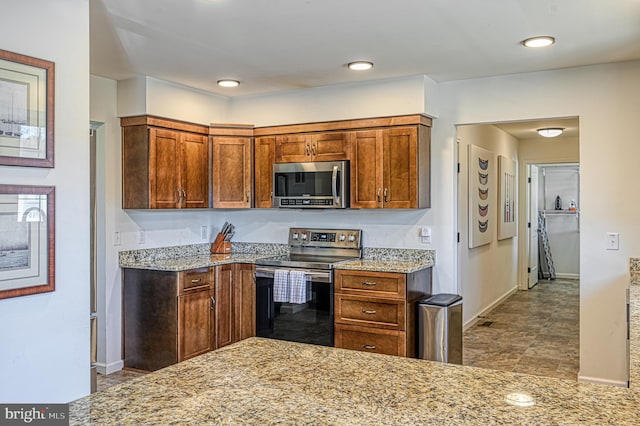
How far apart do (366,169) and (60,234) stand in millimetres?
2525

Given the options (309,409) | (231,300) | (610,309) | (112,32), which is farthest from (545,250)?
(309,409)

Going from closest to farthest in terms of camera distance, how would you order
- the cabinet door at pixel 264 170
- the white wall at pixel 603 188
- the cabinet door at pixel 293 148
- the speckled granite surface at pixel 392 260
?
1. the white wall at pixel 603 188
2. the speckled granite surface at pixel 392 260
3. the cabinet door at pixel 293 148
4. the cabinet door at pixel 264 170

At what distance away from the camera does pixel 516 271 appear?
823 centimetres

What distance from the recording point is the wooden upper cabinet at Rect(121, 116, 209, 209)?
428cm

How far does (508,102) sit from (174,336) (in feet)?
10.4

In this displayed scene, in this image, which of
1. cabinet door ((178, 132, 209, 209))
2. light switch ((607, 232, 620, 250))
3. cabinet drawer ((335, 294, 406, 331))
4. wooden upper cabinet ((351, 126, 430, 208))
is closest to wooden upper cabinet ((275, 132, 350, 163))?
wooden upper cabinet ((351, 126, 430, 208))

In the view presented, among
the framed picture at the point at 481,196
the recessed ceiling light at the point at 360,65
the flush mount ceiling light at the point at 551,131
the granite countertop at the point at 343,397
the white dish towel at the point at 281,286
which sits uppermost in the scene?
the recessed ceiling light at the point at 360,65

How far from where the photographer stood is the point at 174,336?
162 inches

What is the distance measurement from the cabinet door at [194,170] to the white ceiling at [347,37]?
0.58 metres

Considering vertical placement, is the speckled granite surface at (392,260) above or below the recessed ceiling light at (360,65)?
below

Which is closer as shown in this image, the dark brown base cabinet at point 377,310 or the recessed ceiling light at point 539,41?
the recessed ceiling light at point 539,41

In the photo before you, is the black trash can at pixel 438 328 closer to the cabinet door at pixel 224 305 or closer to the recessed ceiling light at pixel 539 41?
the cabinet door at pixel 224 305

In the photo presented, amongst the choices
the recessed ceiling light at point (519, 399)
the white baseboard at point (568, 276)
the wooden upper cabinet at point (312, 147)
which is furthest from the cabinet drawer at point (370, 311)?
the white baseboard at point (568, 276)

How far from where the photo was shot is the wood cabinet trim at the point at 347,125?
13.9 feet
